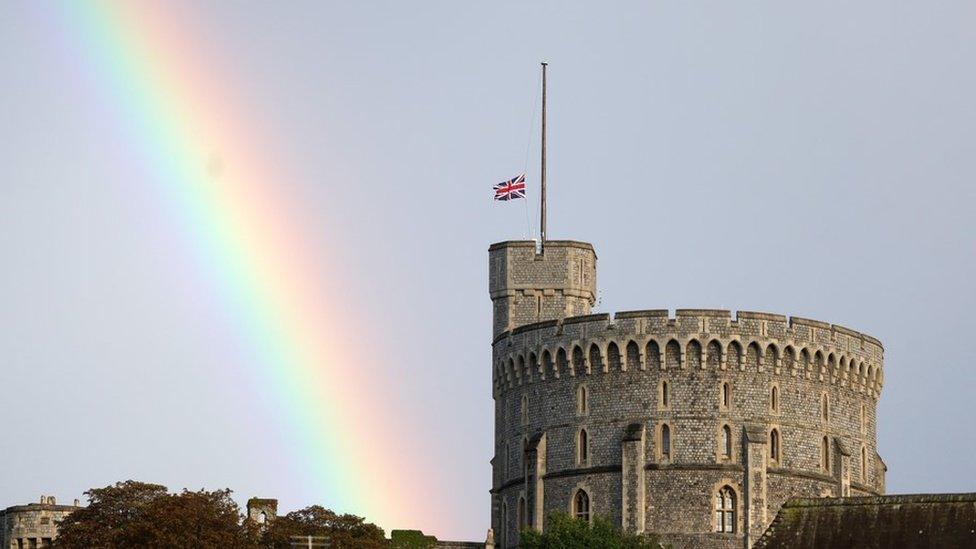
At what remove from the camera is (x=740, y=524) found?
395 feet

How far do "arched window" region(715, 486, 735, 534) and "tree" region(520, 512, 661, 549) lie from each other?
3821 mm

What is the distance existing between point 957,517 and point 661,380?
1010 inches

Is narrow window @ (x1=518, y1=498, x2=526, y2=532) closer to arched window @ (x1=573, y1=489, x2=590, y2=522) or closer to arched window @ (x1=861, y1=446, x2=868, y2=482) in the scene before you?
arched window @ (x1=573, y1=489, x2=590, y2=522)

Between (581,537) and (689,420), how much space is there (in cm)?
1092

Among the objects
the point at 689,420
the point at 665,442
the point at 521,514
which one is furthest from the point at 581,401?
the point at 521,514

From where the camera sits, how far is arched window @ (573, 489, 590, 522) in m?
123

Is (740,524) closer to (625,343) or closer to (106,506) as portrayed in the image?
(625,343)

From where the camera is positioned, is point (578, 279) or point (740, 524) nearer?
point (740, 524)

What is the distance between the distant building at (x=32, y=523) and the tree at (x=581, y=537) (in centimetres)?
4186

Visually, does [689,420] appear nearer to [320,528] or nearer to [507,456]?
[507,456]

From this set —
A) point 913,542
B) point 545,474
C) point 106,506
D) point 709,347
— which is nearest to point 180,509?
point 106,506

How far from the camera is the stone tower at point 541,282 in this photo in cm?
13138

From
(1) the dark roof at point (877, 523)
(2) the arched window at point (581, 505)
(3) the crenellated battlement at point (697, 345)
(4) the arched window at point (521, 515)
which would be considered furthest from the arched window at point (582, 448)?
(1) the dark roof at point (877, 523)

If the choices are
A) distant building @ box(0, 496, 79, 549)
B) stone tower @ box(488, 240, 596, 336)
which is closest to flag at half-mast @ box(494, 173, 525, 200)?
stone tower @ box(488, 240, 596, 336)
